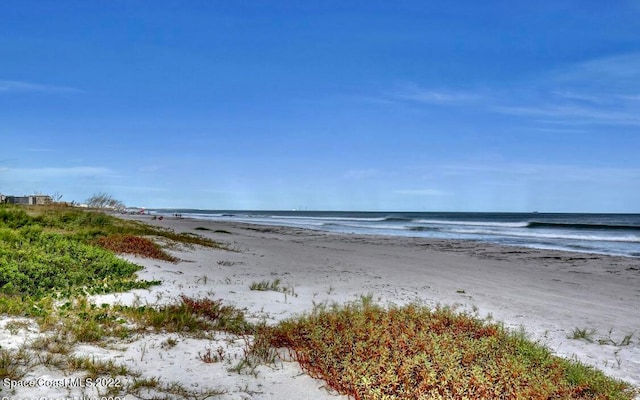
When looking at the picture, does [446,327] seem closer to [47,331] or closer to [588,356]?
[588,356]

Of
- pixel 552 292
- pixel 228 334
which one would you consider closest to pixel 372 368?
pixel 228 334

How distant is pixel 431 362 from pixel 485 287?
8.09 m

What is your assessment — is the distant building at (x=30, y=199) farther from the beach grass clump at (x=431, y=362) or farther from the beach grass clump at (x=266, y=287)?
the beach grass clump at (x=431, y=362)

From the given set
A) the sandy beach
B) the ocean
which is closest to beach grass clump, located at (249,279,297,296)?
the sandy beach

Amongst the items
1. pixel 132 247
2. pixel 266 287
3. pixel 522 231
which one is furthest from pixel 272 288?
pixel 522 231

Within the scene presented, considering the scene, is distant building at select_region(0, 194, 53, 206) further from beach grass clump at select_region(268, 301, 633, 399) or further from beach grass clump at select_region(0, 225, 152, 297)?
beach grass clump at select_region(268, 301, 633, 399)

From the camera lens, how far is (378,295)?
10727 millimetres

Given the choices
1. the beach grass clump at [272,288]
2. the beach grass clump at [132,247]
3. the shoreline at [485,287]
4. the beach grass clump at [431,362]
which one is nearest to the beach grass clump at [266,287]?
the beach grass clump at [272,288]

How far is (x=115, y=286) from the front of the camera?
9258 millimetres

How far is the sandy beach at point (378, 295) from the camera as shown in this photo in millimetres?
5512

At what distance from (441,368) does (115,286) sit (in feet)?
22.6

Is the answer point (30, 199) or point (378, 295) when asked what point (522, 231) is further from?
point (30, 199)

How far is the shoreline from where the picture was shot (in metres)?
8.06

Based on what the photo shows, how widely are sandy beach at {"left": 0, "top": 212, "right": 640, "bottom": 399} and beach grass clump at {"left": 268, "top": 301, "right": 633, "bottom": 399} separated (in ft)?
1.33
